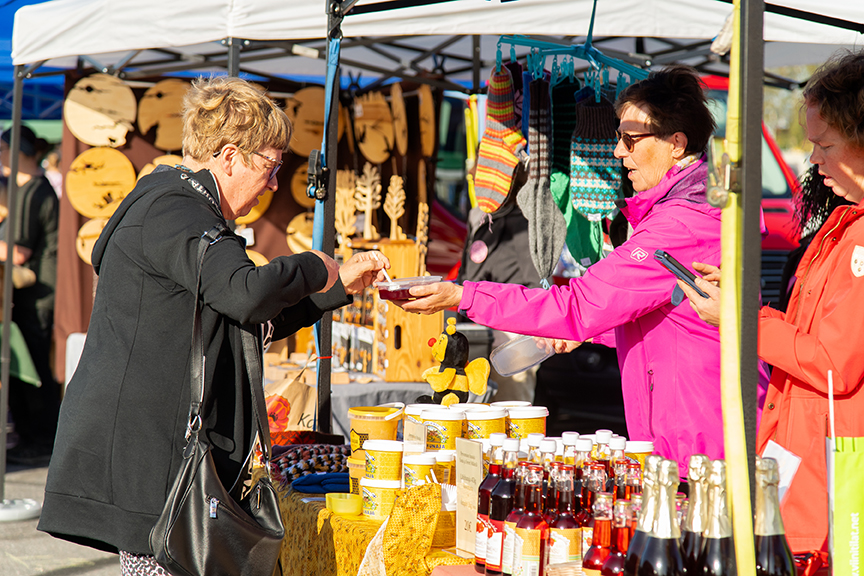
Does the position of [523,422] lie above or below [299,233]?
below

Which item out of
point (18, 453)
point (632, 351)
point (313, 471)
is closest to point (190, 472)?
point (313, 471)

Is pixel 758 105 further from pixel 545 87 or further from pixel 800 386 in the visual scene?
pixel 545 87

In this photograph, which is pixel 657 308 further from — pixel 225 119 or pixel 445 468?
pixel 225 119

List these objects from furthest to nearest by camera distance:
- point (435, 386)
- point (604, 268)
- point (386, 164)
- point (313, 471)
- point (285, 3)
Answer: point (386, 164), point (285, 3), point (435, 386), point (313, 471), point (604, 268)

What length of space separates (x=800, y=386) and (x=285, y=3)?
9.37 ft

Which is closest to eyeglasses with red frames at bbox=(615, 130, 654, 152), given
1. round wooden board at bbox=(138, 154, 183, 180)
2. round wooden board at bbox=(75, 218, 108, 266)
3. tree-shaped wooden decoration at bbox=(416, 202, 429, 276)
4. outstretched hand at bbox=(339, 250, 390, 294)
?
outstretched hand at bbox=(339, 250, 390, 294)

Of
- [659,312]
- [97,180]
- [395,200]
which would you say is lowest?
[659,312]

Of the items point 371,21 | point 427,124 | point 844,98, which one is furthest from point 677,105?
point 427,124

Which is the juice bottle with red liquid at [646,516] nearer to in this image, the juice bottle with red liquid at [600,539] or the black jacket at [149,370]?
the juice bottle with red liquid at [600,539]

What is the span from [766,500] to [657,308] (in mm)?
911

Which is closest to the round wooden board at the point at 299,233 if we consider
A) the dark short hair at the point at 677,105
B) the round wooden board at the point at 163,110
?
the round wooden board at the point at 163,110

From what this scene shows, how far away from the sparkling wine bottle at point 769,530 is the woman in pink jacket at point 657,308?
77cm

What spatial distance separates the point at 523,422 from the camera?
2061mm

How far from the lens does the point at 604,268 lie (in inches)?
83.4
